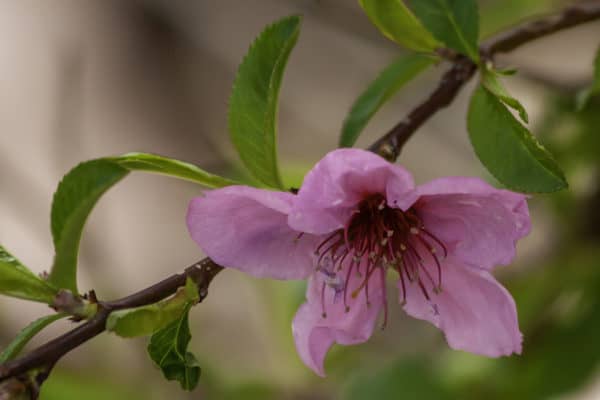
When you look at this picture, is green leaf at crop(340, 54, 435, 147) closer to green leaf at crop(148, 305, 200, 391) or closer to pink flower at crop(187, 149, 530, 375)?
pink flower at crop(187, 149, 530, 375)

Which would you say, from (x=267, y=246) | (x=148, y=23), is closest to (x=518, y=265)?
(x=267, y=246)

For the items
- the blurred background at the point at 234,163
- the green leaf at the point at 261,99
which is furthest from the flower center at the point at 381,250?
the blurred background at the point at 234,163

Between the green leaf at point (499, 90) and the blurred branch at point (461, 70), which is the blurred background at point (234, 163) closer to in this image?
the blurred branch at point (461, 70)

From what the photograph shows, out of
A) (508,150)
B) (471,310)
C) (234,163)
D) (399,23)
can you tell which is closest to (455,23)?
(399,23)

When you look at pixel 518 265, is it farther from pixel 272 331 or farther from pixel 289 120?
pixel 289 120

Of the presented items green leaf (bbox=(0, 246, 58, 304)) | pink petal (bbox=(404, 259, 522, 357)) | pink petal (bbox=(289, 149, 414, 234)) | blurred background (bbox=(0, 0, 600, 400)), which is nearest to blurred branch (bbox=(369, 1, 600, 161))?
pink petal (bbox=(289, 149, 414, 234))

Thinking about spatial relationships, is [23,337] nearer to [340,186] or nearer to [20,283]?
[20,283]

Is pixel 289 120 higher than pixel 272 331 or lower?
higher
